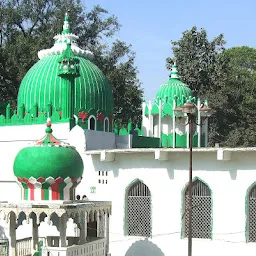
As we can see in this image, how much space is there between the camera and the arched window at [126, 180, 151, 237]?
46.2 feet

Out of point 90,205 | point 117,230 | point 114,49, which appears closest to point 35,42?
point 114,49

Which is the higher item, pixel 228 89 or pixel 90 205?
pixel 228 89

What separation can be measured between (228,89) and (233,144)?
482 cm

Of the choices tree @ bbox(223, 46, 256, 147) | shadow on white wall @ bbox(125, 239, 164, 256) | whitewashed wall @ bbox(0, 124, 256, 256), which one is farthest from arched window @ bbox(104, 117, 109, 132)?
tree @ bbox(223, 46, 256, 147)

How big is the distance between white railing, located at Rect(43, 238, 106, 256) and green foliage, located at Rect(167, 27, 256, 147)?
19693mm

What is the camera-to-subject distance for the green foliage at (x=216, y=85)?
3189cm

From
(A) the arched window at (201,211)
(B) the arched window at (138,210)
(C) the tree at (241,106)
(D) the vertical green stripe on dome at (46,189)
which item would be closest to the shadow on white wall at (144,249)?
(B) the arched window at (138,210)

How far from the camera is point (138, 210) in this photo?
1415 cm

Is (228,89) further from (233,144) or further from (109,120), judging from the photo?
(109,120)

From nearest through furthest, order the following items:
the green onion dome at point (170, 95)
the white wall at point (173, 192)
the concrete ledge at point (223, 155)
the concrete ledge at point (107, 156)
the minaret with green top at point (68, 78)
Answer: the concrete ledge at point (223, 155) → the white wall at point (173, 192) → the concrete ledge at point (107, 156) → the minaret with green top at point (68, 78) → the green onion dome at point (170, 95)

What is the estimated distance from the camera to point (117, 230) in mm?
14406

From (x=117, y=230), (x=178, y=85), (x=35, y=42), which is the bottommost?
(x=117, y=230)

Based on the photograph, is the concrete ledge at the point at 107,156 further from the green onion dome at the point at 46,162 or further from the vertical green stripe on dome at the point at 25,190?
the vertical green stripe on dome at the point at 25,190

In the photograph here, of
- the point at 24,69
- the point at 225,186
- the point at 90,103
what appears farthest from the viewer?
the point at 24,69
